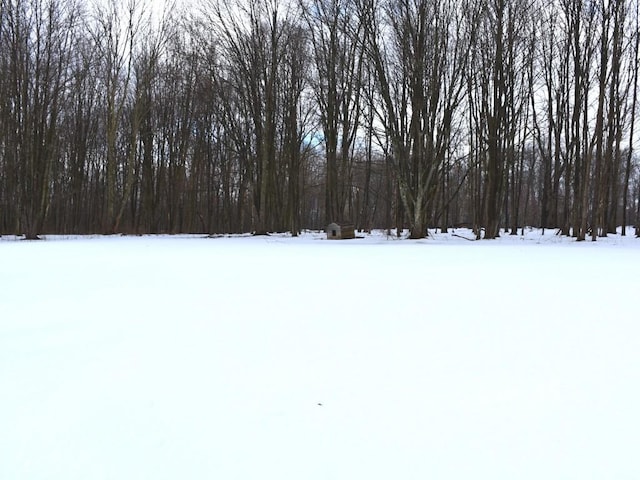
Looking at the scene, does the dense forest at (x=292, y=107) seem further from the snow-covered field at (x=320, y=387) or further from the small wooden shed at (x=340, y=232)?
the snow-covered field at (x=320, y=387)

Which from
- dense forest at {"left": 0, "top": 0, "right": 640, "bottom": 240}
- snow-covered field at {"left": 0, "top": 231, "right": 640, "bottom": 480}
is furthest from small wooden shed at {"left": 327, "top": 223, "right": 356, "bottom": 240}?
snow-covered field at {"left": 0, "top": 231, "right": 640, "bottom": 480}

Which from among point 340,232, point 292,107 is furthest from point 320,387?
point 292,107

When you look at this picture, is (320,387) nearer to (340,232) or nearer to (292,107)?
(340,232)

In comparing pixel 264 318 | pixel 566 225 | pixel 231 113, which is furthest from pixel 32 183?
pixel 566 225

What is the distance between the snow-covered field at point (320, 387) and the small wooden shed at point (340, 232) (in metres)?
13.3

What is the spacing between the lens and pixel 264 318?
127 inches

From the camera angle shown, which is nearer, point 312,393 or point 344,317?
point 312,393

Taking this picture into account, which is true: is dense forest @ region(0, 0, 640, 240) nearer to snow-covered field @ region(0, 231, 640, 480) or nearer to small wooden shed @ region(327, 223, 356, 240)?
small wooden shed @ region(327, 223, 356, 240)

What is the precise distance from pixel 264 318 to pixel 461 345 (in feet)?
5.02

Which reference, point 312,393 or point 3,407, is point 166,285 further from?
point 312,393

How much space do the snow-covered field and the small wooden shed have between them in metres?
13.3

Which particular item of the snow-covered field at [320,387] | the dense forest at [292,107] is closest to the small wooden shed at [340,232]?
the dense forest at [292,107]

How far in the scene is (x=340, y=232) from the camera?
17422mm

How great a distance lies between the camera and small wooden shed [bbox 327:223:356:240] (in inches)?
685
